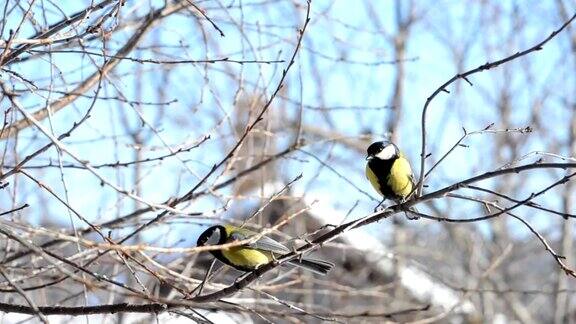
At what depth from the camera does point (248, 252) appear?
12.8 feet

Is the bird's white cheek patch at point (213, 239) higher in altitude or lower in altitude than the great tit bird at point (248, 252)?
higher

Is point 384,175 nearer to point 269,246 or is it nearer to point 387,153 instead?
point 387,153

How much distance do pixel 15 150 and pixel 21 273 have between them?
61 centimetres

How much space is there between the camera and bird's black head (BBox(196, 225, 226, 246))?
13.9 feet

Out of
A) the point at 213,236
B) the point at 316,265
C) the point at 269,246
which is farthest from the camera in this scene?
the point at 213,236

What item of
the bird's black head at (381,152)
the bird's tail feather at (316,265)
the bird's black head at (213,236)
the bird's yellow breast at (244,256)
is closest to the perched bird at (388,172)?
the bird's black head at (381,152)

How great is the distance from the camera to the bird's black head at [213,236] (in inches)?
167

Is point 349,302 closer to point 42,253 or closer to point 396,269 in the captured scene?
point 396,269

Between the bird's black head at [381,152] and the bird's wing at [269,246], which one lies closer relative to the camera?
the bird's wing at [269,246]

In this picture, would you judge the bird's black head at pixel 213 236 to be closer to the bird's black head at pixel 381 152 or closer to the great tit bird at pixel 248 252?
the great tit bird at pixel 248 252

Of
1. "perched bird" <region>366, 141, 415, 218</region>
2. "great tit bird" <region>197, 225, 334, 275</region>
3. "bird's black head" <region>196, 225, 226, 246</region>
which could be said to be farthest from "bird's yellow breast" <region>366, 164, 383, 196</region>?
"bird's black head" <region>196, 225, 226, 246</region>

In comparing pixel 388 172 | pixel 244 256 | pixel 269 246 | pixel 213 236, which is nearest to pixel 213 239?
pixel 213 236

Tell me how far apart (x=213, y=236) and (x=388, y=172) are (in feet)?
3.66

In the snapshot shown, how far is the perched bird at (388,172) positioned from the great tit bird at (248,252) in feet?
2.06
